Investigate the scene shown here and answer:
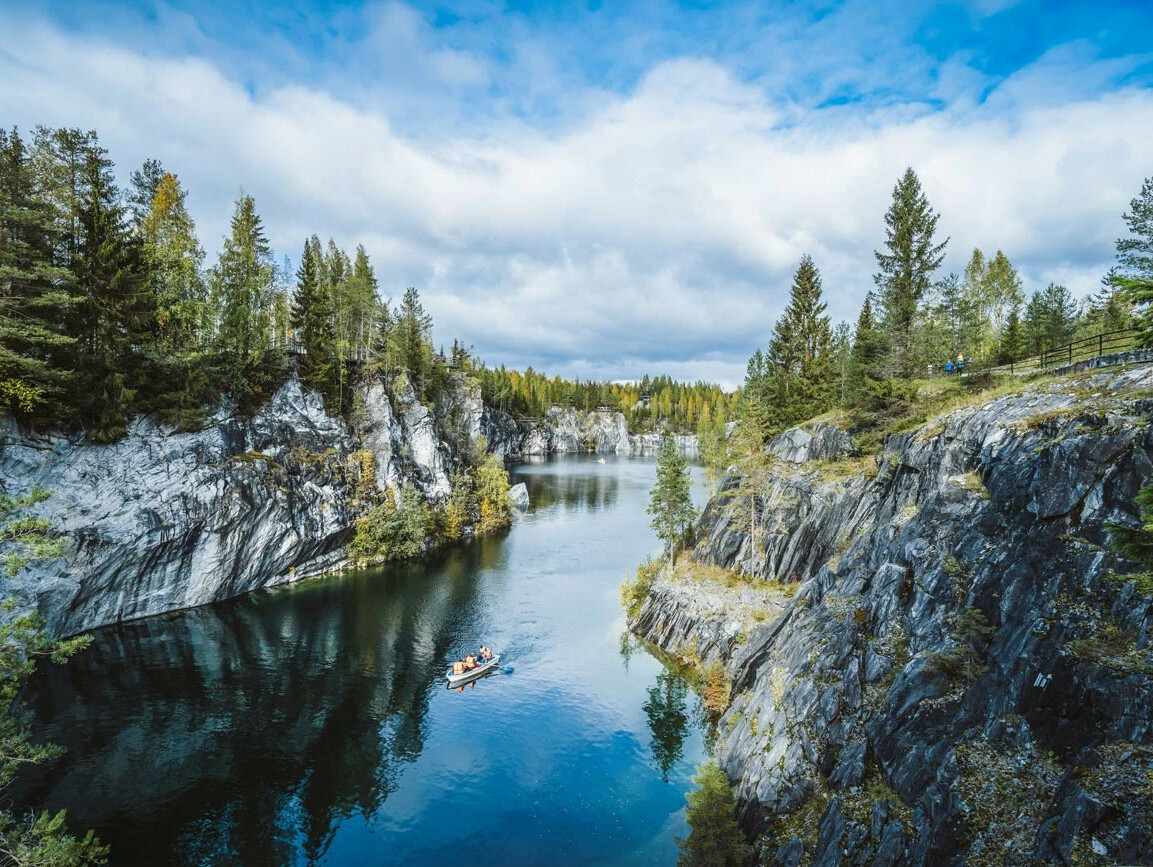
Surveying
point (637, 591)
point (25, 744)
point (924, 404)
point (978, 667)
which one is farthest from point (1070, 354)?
point (25, 744)

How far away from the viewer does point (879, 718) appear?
15.8m

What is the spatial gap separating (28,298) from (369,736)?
35800 millimetres

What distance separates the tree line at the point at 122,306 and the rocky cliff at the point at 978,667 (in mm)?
45951

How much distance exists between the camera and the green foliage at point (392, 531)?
57.1 metres

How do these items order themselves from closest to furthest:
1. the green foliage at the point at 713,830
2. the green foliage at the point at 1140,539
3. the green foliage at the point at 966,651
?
1. the green foliage at the point at 1140,539
2. the green foliage at the point at 966,651
3. the green foliage at the point at 713,830

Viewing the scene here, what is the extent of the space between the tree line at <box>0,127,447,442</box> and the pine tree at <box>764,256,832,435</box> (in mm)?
50013

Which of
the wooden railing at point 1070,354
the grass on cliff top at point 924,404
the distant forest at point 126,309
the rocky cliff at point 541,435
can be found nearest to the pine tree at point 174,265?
the distant forest at point 126,309

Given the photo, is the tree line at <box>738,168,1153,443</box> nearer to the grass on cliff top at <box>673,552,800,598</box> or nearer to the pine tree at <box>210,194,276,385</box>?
the grass on cliff top at <box>673,552,800,598</box>

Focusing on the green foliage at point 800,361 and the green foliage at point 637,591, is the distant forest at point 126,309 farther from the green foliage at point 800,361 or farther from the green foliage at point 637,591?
the green foliage at point 800,361

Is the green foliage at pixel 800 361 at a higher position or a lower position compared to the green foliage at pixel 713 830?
higher

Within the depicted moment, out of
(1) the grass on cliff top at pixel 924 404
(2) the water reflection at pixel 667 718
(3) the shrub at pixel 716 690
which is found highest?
(1) the grass on cliff top at pixel 924 404

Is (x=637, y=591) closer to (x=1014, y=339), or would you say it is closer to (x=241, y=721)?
(x=241, y=721)

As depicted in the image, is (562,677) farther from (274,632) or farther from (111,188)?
(111,188)

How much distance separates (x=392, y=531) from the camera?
193 feet
